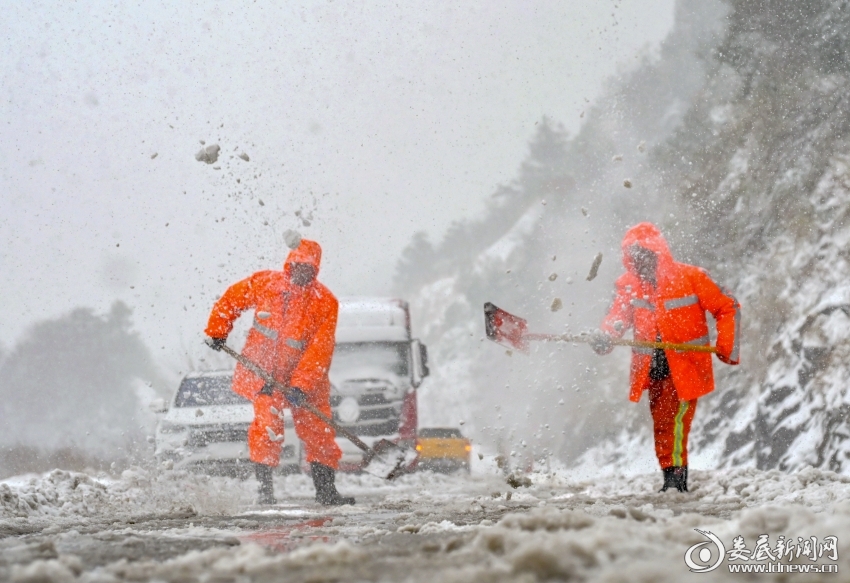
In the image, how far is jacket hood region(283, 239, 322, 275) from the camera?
24.2 feet

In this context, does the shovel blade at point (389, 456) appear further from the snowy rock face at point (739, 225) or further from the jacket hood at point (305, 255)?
the snowy rock face at point (739, 225)

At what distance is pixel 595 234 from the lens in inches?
1171

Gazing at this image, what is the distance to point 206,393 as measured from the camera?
37.4 ft

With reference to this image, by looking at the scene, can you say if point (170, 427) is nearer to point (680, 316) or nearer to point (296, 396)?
point (296, 396)

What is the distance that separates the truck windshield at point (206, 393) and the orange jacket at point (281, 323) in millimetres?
3484

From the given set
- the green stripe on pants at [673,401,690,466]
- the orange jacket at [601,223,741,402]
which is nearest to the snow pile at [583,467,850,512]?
the green stripe on pants at [673,401,690,466]

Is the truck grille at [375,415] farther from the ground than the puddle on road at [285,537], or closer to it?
farther from the ground

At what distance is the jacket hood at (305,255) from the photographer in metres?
7.37

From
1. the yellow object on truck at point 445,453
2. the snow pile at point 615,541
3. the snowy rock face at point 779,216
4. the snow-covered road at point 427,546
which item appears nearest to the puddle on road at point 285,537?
the snow-covered road at point 427,546

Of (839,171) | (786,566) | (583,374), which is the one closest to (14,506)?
(786,566)

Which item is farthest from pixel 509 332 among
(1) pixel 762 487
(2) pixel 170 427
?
(2) pixel 170 427

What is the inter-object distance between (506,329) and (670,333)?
1.26m

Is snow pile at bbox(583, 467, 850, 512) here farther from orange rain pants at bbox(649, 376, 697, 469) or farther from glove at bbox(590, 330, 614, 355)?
glove at bbox(590, 330, 614, 355)

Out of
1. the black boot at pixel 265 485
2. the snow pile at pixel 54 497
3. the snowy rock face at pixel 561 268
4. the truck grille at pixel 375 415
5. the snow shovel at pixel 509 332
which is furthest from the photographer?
the snowy rock face at pixel 561 268
